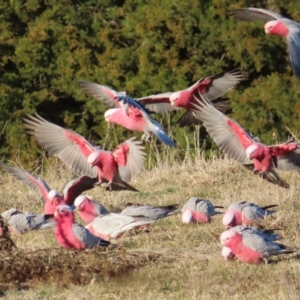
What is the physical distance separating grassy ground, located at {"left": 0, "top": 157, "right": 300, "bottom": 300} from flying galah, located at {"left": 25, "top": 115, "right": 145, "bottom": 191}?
1.74 ft

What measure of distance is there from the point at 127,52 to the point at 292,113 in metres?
3.20

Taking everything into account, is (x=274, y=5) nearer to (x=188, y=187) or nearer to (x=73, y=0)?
(x=73, y=0)

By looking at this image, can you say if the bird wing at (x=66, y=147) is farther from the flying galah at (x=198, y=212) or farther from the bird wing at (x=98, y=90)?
the flying galah at (x=198, y=212)

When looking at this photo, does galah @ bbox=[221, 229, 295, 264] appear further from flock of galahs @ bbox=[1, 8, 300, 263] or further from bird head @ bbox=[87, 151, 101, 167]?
bird head @ bbox=[87, 151, 101, 167]

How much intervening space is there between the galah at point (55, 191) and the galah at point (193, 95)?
0.88 m

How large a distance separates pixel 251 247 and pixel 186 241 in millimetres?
963

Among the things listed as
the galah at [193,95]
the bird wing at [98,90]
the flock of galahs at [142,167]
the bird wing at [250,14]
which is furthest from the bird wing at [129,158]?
the bird wing at [250,14]

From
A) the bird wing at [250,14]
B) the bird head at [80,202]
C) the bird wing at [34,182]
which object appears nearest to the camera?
the bird head at [80,202]

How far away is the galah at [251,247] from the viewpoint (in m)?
6.45

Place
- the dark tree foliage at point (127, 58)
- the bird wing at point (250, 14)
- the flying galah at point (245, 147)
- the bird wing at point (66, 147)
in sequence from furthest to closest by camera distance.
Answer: the dark tree foliage at point (127, 58) → the bird wing at point (250, 14) → the bird wing at point (66, 147) → the flying galah at point (245, 147)

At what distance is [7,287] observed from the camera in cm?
613

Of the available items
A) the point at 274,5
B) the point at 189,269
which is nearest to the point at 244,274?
the point at 189,269

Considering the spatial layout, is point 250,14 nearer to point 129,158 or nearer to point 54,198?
point 129,158

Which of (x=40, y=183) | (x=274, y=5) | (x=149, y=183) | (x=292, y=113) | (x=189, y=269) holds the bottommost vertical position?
(x=292, y=113)
